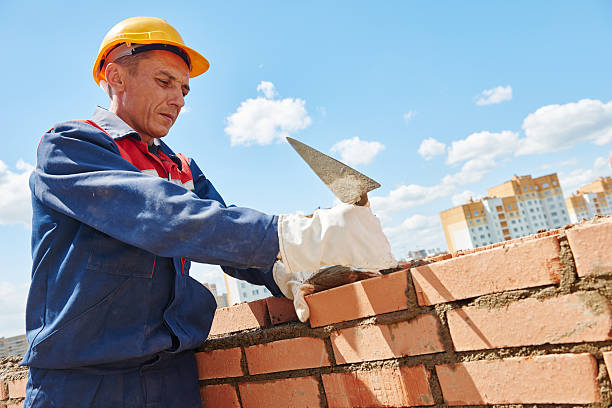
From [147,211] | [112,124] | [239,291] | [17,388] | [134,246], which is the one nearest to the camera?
[147,211]

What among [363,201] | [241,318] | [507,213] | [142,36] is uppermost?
[507,213]

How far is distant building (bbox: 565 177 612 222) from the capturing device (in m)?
74.7

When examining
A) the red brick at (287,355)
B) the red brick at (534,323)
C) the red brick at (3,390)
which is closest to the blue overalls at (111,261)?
the red brick at (287,355)

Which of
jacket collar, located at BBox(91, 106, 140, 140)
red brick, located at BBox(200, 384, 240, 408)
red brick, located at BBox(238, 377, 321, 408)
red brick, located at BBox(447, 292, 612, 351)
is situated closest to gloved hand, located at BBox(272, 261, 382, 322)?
red brick, located at BBox(238, 377, 321, 408)

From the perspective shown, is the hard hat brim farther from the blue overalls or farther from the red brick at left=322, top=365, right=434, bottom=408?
the red brick at left=322, top=365, right=434, bottom=408

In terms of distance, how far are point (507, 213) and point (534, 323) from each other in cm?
7513

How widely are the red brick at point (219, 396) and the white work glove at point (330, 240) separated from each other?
97 centimetres

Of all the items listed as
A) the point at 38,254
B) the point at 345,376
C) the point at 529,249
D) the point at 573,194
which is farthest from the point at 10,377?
the point at 573,194

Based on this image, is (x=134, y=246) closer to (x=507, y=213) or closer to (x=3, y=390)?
(x=3, y=390)

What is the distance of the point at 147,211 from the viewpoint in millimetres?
1210

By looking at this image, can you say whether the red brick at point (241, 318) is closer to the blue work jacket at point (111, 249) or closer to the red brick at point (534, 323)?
the blue work jacket at point (111, 249)

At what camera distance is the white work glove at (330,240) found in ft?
3.91

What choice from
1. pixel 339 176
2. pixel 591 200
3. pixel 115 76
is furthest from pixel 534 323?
pixel 591 200

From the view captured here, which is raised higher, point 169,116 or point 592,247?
point 169,116
